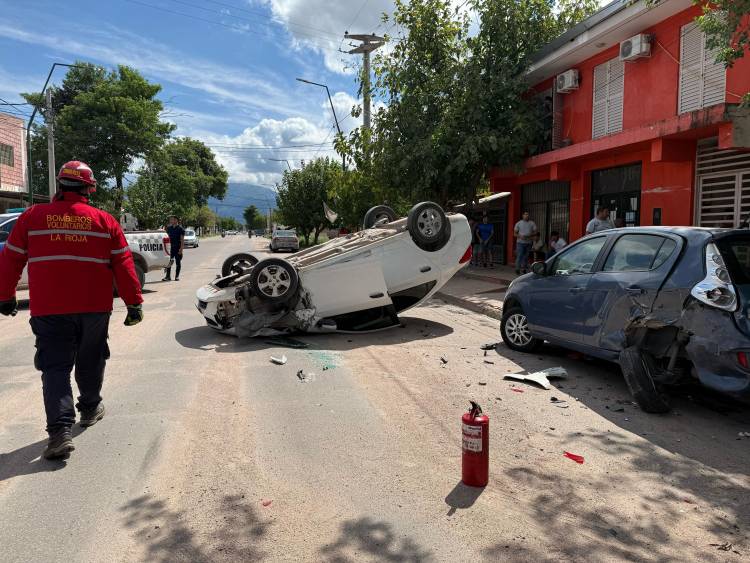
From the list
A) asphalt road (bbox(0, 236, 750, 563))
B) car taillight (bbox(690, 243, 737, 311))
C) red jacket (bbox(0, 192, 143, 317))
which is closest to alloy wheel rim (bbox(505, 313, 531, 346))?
asphalt road (bbox(0, 236, 750, 563))

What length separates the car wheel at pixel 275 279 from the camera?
7574 mm

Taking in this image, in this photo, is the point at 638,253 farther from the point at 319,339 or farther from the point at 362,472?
the point at 319,339

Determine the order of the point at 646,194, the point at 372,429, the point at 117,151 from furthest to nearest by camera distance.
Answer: the point at 117,151 < the point at 646,194 < the point at 372,429

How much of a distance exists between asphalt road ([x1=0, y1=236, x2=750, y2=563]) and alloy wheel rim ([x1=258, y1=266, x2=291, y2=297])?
4.94ft

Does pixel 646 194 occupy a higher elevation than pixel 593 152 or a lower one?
lower

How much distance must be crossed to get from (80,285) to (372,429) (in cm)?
238

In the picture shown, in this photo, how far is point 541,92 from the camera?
1752 cm

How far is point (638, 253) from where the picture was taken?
18.3ft

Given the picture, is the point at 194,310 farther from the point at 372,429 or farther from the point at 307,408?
the point at 372,429

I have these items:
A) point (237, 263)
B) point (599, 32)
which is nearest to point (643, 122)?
point (599, 32)

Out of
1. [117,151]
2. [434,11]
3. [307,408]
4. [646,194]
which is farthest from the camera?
[117,151]

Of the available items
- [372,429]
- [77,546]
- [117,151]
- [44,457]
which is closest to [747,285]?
[372,429]

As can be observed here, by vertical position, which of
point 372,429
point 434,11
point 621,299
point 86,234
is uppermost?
point 434,11

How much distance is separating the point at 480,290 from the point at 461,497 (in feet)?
35.1
